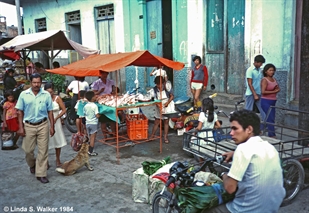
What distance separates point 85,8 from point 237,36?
305 inches

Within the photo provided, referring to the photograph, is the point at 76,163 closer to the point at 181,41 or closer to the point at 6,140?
the point at 6,140

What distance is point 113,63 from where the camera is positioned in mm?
5652

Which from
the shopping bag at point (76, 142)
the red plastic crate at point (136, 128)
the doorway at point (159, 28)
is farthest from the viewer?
the doorway at point (159, 28)

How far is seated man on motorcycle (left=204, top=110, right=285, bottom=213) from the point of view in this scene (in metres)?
2.52

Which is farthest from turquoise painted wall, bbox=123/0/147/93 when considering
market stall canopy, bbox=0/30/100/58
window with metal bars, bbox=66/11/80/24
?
window with metal bars, bbox=66/11/80/24

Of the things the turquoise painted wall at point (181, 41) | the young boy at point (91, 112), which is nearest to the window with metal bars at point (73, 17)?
the turquoise painted wall at point (181, 41)

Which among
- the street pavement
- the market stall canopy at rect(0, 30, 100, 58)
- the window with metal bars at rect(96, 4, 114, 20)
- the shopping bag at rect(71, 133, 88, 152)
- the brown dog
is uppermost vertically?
the window with metal bars at rect(96, 4, 114, 20)

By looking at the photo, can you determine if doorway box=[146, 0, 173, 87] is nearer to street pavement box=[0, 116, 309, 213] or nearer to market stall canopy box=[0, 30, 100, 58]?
market stall canopy box=[0, 30, 100, 58]

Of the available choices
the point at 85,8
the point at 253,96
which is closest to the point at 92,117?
the point at 253,96

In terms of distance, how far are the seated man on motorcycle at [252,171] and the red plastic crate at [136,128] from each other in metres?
4.22

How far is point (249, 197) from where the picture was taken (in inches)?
103

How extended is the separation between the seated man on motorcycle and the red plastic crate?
422 centimetres

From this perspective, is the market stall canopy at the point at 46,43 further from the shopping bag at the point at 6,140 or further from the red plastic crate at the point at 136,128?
the red plastic crate at the point at 136,128

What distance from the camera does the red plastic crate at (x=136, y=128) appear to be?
6.82m
